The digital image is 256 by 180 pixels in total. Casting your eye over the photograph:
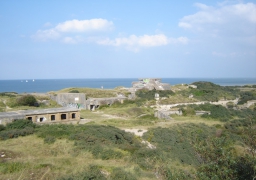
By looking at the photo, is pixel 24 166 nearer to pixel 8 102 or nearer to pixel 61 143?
pixel 61 143

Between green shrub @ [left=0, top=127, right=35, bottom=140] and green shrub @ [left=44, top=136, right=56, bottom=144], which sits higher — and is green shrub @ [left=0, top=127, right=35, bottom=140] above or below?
above

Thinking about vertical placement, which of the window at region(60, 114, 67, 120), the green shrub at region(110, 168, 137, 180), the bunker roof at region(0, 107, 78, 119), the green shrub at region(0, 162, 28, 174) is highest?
the bunker roof at region(0, 107, 78, 119)

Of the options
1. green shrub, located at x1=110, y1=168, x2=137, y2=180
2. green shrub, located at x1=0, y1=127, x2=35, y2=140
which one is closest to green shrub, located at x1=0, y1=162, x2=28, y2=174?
green shrub, located at x1=110, y1=168, x2=137, y2=180

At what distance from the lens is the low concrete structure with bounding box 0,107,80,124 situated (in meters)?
23.7

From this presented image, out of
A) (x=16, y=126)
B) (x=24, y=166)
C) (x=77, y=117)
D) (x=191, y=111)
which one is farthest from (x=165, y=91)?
(x=24, y=166)

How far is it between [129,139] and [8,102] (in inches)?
1027

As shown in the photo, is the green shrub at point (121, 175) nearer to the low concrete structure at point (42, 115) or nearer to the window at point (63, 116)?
the low concrete structure at point (42, 115)

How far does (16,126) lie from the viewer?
2169 cm

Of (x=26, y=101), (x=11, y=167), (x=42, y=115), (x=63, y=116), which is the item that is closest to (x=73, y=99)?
(x=26, y=101)

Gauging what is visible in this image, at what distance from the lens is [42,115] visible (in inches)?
1043

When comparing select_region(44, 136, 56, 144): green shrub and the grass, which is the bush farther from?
select_region(44, 136, 56, 144): green shrub

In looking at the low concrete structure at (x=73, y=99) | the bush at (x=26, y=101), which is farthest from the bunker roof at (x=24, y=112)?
→ the low concrete structure at (x=73, y=99)

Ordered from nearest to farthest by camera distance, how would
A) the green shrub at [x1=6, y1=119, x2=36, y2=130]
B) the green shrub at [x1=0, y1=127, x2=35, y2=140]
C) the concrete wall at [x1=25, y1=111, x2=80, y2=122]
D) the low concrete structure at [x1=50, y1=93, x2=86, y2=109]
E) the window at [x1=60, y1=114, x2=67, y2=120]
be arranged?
the green shrub at [x1=0, y1=127, x2=35, y2=140], the green shrub at [x1=6, y1=119, x2=36, y2=130], the concrete wall at [x1=25, y1=111, x2=80, y2=122], the window at [x1=60, y1=114, x2=67, y2=120], the low concrete structure at [x1=50, y1=93, x2=86, y2=109]

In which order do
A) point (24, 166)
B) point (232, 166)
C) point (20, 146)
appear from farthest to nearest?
point (20, 146) < point (24, 166) < point (232, 166)
